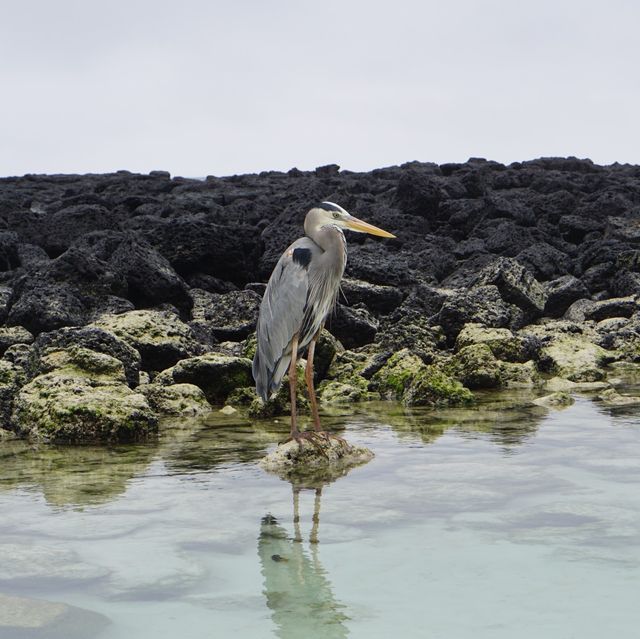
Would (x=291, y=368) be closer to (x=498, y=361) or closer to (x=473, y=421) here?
(x=473, y=421)

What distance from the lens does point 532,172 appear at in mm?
27875

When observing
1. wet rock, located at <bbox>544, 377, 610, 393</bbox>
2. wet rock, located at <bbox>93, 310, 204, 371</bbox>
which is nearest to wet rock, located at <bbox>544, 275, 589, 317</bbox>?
wet rock, located at <bbox>544, 377, 610, 393</bbox>

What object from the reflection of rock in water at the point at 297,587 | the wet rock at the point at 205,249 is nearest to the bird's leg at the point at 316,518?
the reflection of rock in water at the point at 297,587

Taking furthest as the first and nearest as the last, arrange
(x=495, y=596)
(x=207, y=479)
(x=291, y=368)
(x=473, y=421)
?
(x=473, y=421) → (x=291, y=368) → (x=207, y=479) → (x=495, y=596)

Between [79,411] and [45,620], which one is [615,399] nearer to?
[79,411]

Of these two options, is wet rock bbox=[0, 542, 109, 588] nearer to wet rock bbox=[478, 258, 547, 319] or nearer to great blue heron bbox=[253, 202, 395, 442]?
great blue heron bbox=[253, 202, 395, 442]

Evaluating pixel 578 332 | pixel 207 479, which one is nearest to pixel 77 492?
pixel 207 479

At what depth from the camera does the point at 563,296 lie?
14695mm

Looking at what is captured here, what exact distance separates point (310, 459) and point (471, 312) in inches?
242

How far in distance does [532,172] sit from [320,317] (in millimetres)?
22018

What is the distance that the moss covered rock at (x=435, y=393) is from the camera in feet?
30.9

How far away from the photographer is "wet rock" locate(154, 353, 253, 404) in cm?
957

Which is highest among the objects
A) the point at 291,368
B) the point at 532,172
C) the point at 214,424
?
the point at 532,172

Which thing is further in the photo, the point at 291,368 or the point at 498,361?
the point at 498,361
